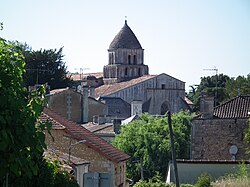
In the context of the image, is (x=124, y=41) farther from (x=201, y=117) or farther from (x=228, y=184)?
(x=228, y=184)

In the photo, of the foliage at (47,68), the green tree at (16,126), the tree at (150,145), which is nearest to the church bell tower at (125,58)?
the foliage at (47,68)

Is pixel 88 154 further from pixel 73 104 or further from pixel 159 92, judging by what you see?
pixel 159 92

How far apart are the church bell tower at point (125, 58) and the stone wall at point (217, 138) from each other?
2666 inches

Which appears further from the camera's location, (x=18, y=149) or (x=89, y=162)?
(x=89, y=162)

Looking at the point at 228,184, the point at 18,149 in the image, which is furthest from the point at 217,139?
the point at 18,149

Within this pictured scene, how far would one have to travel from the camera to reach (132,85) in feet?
324

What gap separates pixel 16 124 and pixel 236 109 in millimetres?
35495

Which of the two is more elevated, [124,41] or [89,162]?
[124,41]

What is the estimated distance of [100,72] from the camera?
427 ft

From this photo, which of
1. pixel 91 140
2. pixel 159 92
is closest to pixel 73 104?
pixel 91 140

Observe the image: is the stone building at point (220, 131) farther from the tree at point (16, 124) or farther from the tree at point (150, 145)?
the tree at point (16, 124)

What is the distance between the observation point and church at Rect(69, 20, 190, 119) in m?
92.4

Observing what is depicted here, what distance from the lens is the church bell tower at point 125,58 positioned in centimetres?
11306

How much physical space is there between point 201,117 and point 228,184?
572 inches
